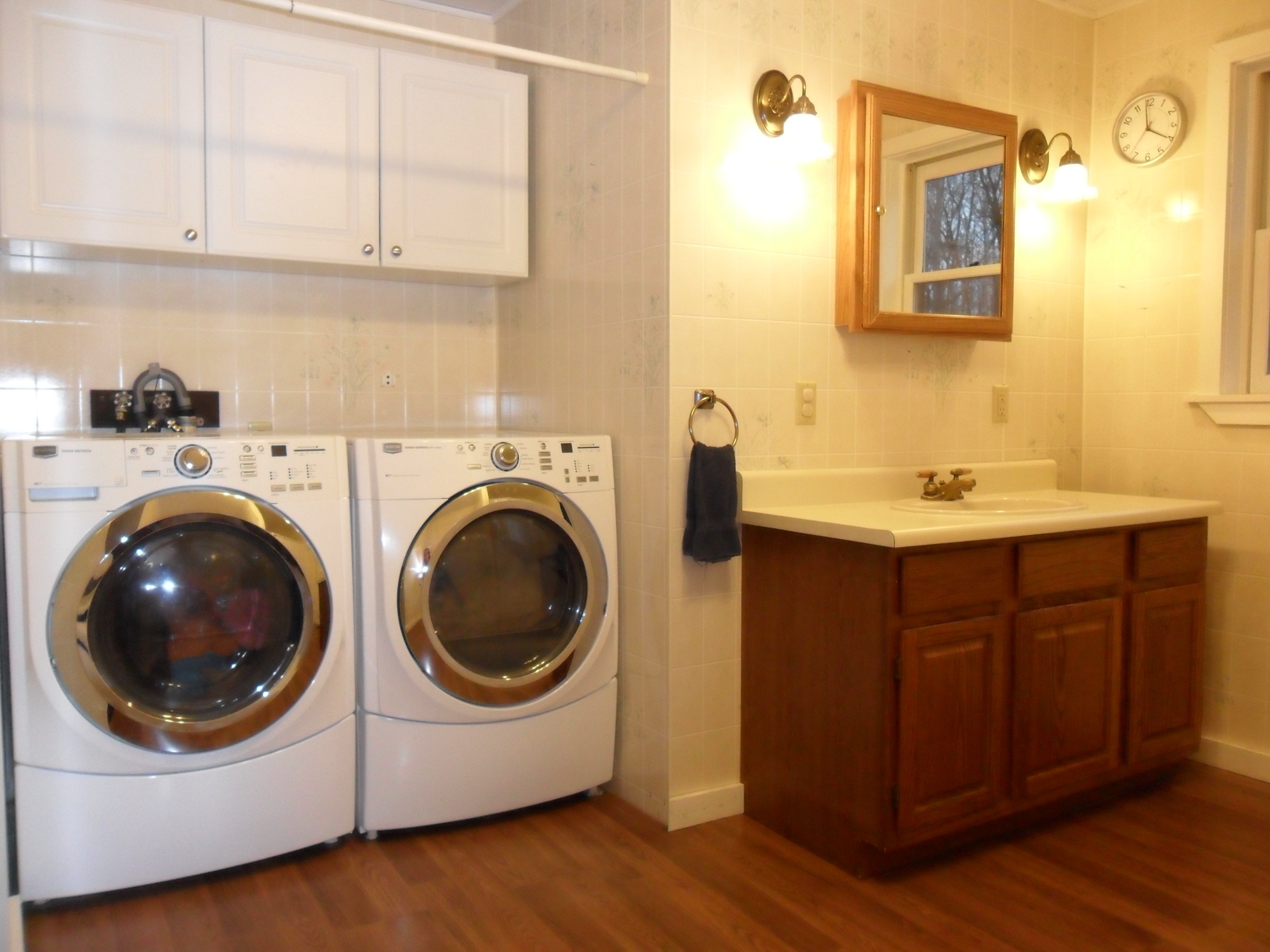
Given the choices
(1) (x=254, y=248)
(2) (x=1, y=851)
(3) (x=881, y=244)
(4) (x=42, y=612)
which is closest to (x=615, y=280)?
(3) (x=881, y=244)

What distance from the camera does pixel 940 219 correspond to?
280cm

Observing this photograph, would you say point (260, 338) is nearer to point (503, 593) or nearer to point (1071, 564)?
point (503, 593)

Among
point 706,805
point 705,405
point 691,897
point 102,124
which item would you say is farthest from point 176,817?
point 102,124

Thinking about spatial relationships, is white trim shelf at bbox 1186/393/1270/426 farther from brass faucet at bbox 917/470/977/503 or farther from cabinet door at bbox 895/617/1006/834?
cabinet door at bbox 895/617/1006/834

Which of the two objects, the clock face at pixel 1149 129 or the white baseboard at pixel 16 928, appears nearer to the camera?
the white baseboard at pixel 16 928

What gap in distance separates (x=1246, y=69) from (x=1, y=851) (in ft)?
11.7

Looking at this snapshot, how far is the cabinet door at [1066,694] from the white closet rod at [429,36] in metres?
1.65

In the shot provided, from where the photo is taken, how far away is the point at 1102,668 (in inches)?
102

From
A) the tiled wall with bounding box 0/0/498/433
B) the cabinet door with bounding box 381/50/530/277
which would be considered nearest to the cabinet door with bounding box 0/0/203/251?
the tiled wall with bounding box 0/0/498/433

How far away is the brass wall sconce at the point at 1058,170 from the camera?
121 inches

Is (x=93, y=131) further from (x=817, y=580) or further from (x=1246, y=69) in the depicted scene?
(x=1246, y=69)

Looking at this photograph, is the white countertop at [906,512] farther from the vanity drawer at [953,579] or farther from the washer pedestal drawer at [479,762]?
the washer pedestal drawer at [479,762]

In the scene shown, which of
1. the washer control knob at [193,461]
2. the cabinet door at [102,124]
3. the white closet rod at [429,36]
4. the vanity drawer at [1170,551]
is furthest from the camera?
the vanity drawer at [1170,551]

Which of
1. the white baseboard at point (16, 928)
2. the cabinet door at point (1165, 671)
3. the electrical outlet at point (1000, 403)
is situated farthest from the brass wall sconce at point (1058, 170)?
the white baseboard at point (16, 928)
